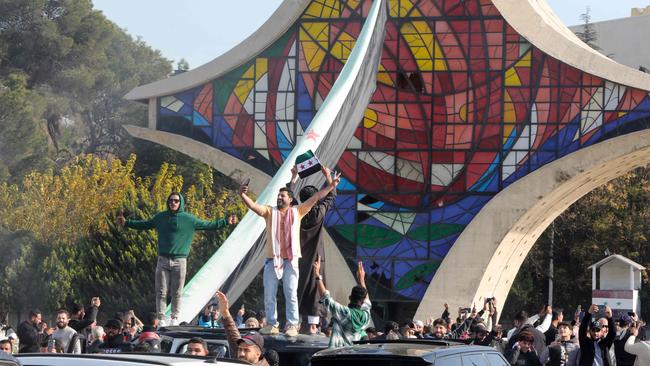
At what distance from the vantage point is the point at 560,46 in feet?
122

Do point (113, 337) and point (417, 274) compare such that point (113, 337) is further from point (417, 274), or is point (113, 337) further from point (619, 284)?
point (417, 274)

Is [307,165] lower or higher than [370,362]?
higher

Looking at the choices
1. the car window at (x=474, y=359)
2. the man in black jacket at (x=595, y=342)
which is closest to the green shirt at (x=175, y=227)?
the man in black jacket at (x=595, y=342)

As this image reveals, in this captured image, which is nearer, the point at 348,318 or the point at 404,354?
the point at 404,354

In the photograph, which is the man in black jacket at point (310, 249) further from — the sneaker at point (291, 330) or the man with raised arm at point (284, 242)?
the sneaker at point (291, 330)

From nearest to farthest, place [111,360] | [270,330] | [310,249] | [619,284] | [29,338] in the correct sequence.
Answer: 1. [111,360]
2. [270,330]
3. [29,338]
4. [310,249]
5. [619,284]

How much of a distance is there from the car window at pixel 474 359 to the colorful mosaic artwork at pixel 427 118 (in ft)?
85.0

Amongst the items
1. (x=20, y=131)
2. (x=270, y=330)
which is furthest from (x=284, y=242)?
(x=20, y=131)

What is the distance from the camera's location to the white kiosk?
32.5 meters

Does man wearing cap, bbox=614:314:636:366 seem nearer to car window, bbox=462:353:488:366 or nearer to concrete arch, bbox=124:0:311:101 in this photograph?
car window, bbox=462:353:488:366

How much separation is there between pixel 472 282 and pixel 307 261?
2156 centimetres

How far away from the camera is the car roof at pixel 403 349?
10914 millimetres

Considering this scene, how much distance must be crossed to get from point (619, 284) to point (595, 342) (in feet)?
58.4

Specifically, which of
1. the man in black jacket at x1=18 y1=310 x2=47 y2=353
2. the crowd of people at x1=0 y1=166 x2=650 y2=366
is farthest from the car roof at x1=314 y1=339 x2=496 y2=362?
the man in black jacket at x1=18 y1=310 x2=47 y2=353
